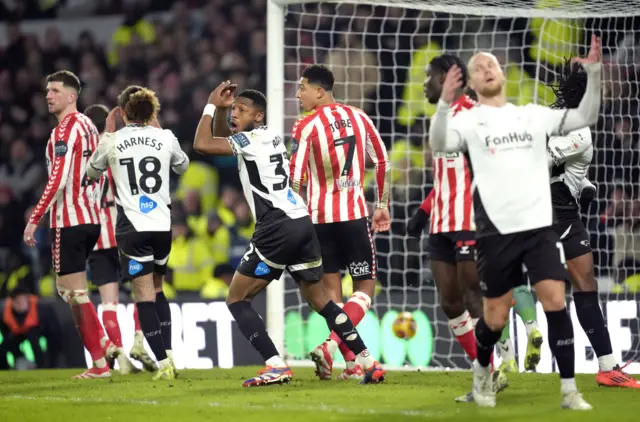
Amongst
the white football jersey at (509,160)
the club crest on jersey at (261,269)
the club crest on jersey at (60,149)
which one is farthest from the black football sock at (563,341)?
the club crest on jersey at (60,149)

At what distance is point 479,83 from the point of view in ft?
17.9

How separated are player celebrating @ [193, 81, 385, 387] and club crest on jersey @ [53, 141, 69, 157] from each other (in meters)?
1.69

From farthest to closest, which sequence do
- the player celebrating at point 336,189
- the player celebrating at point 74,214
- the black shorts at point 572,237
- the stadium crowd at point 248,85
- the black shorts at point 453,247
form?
1. the stadium crowd at point 248,85
2. the player celebrating at point 74,214
3. the player celebrating at point 336,189
4. the black shorts at point 572,237
5. the black shorts at point 453,247

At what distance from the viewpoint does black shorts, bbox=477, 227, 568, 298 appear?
5.32 meters

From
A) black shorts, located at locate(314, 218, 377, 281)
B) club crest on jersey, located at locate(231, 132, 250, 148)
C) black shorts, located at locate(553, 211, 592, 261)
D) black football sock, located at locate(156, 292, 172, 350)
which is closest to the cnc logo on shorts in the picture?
black shorts, located at locate(314, 218, 377, 281)

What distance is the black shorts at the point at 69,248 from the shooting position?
8.23m

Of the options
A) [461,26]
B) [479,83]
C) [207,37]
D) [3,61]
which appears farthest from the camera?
[3,61]

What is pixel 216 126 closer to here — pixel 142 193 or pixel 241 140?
pixel 241 140

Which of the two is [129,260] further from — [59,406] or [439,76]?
[439,76]

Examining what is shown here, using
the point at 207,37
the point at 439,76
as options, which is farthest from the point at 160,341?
the point at 207,37

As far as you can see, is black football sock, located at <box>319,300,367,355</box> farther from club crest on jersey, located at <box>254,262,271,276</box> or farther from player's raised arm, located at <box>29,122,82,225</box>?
player's raised arm, located at <box>29,122,82,225</box>

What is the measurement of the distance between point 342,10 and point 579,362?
5397 millimetres

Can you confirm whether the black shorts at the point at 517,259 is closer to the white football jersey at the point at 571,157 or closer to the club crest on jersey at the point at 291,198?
the white football jersey at the point at 571,157

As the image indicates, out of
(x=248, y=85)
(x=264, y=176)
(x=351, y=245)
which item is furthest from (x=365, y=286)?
(x=248, y=85)
